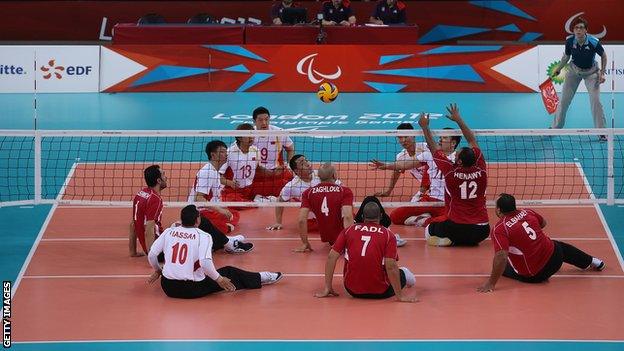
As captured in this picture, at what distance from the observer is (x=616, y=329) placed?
1338 centimetres

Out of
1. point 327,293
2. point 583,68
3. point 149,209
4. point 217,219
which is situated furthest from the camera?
point 583,68

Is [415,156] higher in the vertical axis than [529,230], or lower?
higher

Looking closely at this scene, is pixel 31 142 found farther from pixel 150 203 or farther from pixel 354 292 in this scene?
pixel 354 292

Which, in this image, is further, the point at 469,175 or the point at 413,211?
the point at 413,211

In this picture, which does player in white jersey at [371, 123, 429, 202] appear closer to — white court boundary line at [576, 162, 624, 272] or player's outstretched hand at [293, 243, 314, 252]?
player's outstretched hand at [293, 243, 314, 252]

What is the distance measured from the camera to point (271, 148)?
20.1m

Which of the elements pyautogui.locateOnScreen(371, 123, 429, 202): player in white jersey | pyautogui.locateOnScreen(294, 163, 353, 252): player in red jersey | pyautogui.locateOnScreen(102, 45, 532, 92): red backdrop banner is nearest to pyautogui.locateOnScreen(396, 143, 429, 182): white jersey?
pyautogui.locateOnScreen(371, 123, 429, 202): player in white jersey

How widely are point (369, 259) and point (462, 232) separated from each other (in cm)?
328

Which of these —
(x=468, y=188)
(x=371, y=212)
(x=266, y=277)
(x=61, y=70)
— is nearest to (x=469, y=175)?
(x=468, y=188)

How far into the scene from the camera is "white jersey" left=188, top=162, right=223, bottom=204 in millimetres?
18094

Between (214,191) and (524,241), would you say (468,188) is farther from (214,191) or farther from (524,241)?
(214,191)

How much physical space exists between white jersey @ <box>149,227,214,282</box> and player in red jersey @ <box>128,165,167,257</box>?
1.28 metres

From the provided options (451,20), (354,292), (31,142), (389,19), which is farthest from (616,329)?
(451,20)

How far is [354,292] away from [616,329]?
10.9ft
